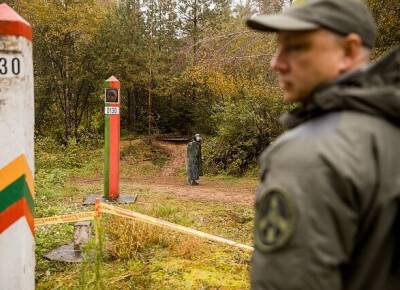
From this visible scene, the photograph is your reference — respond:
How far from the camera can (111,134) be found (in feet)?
28.8

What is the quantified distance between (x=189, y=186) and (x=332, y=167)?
11604 mm

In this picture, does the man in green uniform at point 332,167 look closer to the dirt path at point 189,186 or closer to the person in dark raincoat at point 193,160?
the dirt path at point 189,186

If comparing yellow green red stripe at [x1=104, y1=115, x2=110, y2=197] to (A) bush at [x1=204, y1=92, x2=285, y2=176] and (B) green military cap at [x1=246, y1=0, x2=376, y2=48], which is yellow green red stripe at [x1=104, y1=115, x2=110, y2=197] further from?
(B) green military cap at [x1=246, y1=0, x2=376, y2=48]

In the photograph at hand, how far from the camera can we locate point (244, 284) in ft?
13.6

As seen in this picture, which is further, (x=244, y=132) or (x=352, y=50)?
(x=244, y=132)

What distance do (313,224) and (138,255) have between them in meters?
3.90

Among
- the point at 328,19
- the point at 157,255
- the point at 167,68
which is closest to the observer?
the point at 328,19

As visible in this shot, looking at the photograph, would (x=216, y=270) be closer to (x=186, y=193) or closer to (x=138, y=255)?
(x=138, y=255)

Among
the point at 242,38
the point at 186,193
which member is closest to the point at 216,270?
the point at 186,193

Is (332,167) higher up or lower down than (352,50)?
lower down

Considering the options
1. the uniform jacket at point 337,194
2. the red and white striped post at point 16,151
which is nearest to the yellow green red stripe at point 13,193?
the red and white striped post at point 16,151

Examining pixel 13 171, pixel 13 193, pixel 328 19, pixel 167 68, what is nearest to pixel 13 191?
pixel 13 193

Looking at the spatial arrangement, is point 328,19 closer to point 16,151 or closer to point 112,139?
point 16,151

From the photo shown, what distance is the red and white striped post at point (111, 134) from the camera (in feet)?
28.5
